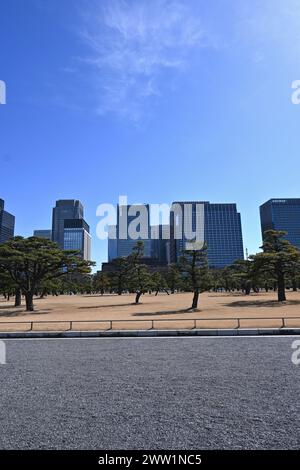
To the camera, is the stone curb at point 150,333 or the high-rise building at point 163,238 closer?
the stone curb at point 150,333

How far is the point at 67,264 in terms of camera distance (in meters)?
33.9

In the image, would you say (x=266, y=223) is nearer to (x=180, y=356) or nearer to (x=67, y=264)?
(x=67, y=264)

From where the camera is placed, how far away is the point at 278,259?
32844mm

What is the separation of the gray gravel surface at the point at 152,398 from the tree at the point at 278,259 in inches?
905

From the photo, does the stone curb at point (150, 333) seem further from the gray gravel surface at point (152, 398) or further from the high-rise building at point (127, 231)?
the high-rise building at point (127, 231)

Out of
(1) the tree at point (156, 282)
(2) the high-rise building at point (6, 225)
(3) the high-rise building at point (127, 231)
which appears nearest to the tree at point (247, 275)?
(1) the tree at point (156, 282)

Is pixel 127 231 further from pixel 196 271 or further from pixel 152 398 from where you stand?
pixel 152 398

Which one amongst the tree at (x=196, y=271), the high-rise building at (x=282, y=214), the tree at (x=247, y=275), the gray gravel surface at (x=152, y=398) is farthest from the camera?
the high-rise building at (x=282, y=214)

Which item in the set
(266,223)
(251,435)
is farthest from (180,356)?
(266,223)

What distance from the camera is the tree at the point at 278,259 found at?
32656mm

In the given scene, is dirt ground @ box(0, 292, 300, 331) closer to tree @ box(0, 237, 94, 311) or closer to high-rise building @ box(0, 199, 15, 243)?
tree @ box(0, 237, 94, 311)

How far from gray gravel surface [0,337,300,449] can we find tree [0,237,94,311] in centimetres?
2118

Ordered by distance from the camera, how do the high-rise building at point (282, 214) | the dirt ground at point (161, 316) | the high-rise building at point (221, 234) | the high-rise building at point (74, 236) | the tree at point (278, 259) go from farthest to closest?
1. the high-rise building at point (74, 236)
2. the high-rise building at point (221, 234)
3. the high-rise building at point (282, 214)
4. the tree at point (278, 259)
5. the dirt ground at point (161, 316)

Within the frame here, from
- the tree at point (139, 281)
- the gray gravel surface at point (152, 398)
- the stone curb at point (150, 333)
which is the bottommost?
the gray gravel surface at point (152, 398)
